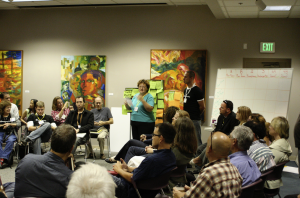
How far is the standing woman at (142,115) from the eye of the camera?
5.48 meters

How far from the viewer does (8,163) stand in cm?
564

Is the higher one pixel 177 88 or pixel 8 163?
pixel 177 88

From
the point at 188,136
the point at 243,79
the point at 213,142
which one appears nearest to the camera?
the point at 213,142

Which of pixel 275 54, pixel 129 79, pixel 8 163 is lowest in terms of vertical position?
pixel 8 163

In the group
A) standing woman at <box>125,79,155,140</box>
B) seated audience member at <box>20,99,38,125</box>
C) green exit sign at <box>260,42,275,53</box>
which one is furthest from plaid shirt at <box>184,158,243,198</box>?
seated audience member at <box>20,99,38,125</box>

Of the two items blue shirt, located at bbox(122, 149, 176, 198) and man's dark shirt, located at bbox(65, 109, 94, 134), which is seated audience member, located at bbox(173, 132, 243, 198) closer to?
blue shirt, located at bbox(122, 149, 176, 198)

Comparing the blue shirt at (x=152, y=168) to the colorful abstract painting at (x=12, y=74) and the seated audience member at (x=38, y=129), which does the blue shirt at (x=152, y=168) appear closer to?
the seated audience member at (x=38, y=129)

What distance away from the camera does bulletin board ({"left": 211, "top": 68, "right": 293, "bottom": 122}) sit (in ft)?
18.9

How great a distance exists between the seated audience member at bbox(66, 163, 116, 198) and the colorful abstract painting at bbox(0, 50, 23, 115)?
292 inches

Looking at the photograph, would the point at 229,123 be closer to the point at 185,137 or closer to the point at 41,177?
the point at 185,137

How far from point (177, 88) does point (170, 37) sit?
1.32 meters

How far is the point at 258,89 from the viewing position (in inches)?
236

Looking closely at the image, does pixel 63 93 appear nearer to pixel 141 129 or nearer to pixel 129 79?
pixel 129 79

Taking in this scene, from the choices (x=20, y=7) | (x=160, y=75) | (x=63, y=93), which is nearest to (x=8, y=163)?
(x=63, y=93)
